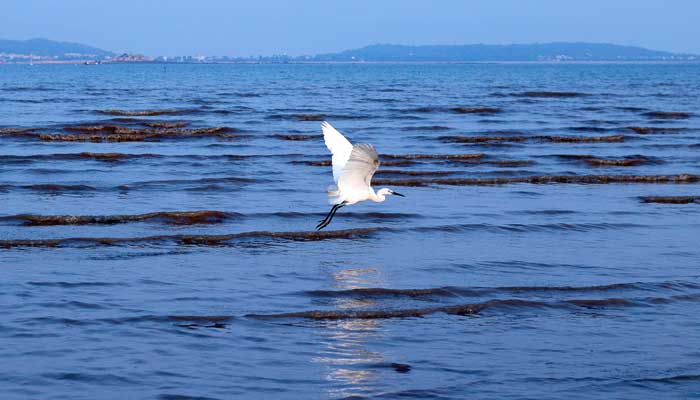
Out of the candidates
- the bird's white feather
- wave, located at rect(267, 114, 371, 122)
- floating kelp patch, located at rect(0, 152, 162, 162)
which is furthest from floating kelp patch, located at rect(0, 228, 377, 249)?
wave, located at rect(267, 114, 371, 122)

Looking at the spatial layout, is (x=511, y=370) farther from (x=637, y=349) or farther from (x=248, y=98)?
(x=248, y=98)

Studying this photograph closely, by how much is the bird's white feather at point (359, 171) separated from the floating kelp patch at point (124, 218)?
10.1 ft

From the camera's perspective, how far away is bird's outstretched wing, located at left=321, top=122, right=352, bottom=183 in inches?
481

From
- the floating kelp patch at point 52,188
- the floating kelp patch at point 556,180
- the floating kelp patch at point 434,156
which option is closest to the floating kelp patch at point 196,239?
the floating kelp patch at point 52,188

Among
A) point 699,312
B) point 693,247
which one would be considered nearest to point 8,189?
point 693,247

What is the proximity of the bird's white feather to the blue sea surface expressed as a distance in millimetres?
757

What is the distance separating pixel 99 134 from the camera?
2903cm

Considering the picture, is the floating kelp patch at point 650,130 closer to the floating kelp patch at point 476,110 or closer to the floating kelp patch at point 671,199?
the floating kelp patch at point 476,110

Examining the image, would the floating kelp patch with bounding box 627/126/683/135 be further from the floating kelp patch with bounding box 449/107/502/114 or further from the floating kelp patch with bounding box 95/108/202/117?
the floating kelp patch with bounding box 95/108/202/117

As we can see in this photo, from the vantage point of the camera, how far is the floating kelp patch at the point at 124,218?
1498cm

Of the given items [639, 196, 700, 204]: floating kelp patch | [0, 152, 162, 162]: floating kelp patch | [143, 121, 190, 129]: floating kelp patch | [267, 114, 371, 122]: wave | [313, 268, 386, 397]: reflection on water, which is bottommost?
[0, 152, 162, 162]: floating kelp patch

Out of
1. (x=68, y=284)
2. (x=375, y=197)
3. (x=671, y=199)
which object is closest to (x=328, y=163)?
(x=671, y=199)

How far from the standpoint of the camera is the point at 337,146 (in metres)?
12.2

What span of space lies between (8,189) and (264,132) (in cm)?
1291
